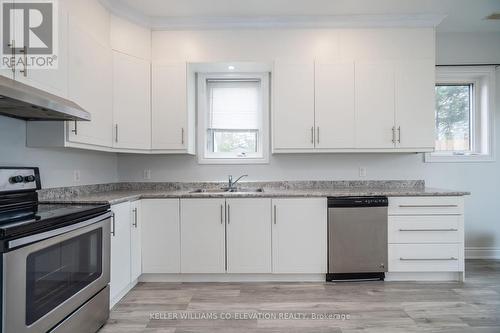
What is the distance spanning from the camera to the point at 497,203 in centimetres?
357

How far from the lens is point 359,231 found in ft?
9.30

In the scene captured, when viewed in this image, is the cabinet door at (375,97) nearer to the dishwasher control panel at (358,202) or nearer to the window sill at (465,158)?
the dishwasher control panel at (358,202)

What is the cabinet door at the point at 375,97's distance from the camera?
3.15 m

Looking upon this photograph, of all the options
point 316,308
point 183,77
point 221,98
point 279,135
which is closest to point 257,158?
point 279,135

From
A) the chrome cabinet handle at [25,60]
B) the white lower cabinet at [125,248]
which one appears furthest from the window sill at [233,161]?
the chrome cabinet handle at [25,60]

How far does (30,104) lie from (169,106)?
5.40 ft

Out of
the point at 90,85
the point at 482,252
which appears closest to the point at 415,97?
the point at 482,252

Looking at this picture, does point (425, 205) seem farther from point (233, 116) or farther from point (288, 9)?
point (288, 9)

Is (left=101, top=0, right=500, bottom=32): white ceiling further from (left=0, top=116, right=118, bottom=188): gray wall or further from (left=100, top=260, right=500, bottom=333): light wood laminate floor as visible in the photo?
(left=100, top=260, right=500, bottom=333): light wood laminate floor

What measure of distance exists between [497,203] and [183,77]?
4058mm

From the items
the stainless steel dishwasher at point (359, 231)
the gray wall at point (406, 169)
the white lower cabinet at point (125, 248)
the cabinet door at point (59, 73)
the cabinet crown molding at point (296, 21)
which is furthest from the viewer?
the gray wall at point (406, 169)

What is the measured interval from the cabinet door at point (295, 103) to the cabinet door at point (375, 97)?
52 cm

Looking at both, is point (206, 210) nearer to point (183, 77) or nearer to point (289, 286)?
point (289, 286)

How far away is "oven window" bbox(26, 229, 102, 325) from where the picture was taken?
4.66ft
